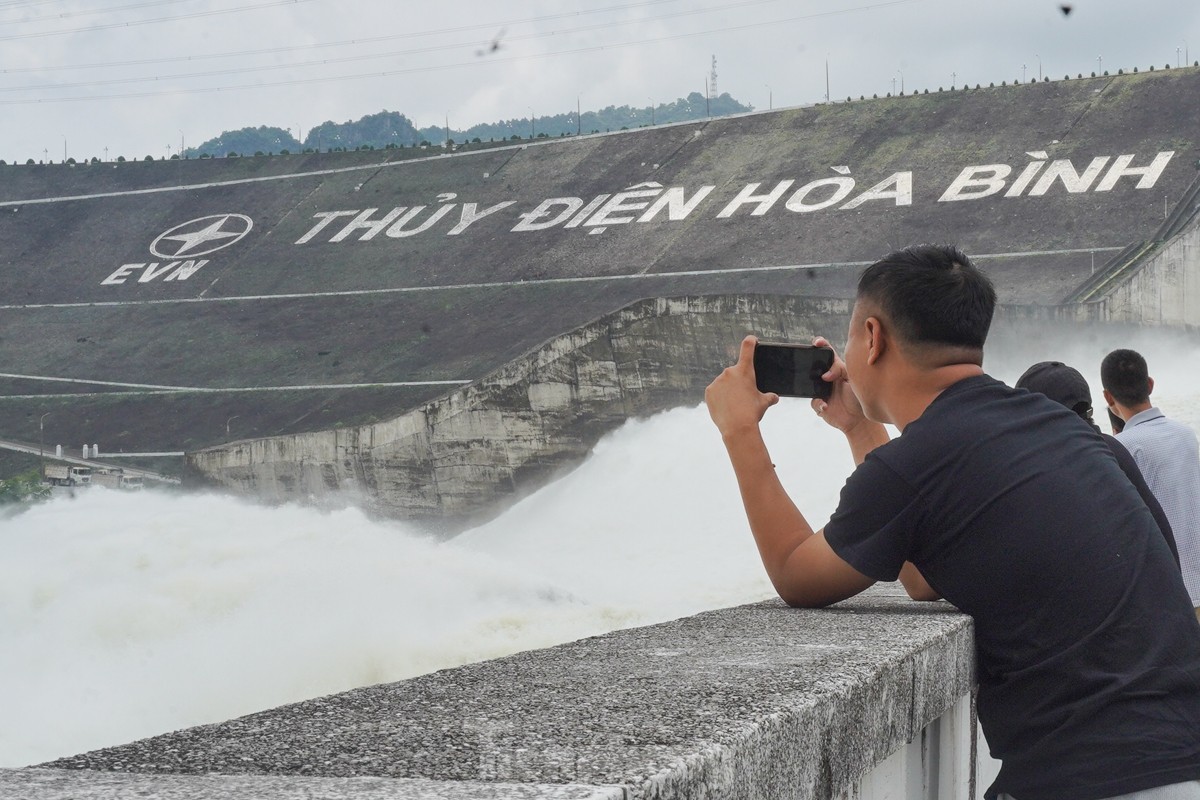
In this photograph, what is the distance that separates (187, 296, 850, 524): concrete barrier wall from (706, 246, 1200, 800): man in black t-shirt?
91.5 ft

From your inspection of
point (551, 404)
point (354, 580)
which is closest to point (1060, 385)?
point (354, 580)

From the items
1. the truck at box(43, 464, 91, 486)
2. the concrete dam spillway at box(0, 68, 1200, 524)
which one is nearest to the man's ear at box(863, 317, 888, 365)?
the concrete dam spillway at box(0, 68, 1200, 524)

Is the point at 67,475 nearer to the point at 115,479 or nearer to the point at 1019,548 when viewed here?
the point at 115,479

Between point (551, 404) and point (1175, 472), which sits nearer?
point (1175, 472)

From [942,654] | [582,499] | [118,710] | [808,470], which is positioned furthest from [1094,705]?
[582,499]

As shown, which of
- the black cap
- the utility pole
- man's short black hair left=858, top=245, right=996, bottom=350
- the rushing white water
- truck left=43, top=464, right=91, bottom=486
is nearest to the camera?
man's short black hair left=858, top=245, right=996, bottom=350

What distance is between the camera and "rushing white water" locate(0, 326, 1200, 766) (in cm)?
2047

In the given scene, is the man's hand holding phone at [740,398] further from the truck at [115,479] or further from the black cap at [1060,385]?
the truck at [115,479]

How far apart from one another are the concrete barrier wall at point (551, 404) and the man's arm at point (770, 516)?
2747cm

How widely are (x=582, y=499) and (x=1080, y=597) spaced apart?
89.3 feet

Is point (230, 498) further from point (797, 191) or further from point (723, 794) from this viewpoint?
point (723, 794)

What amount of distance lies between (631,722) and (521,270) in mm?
49428

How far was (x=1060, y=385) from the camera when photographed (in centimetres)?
375

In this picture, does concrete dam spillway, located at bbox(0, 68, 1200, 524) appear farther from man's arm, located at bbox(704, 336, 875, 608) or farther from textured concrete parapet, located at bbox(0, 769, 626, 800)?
textured concrete parapet, located at bbox(0, 769, 626, 800)
